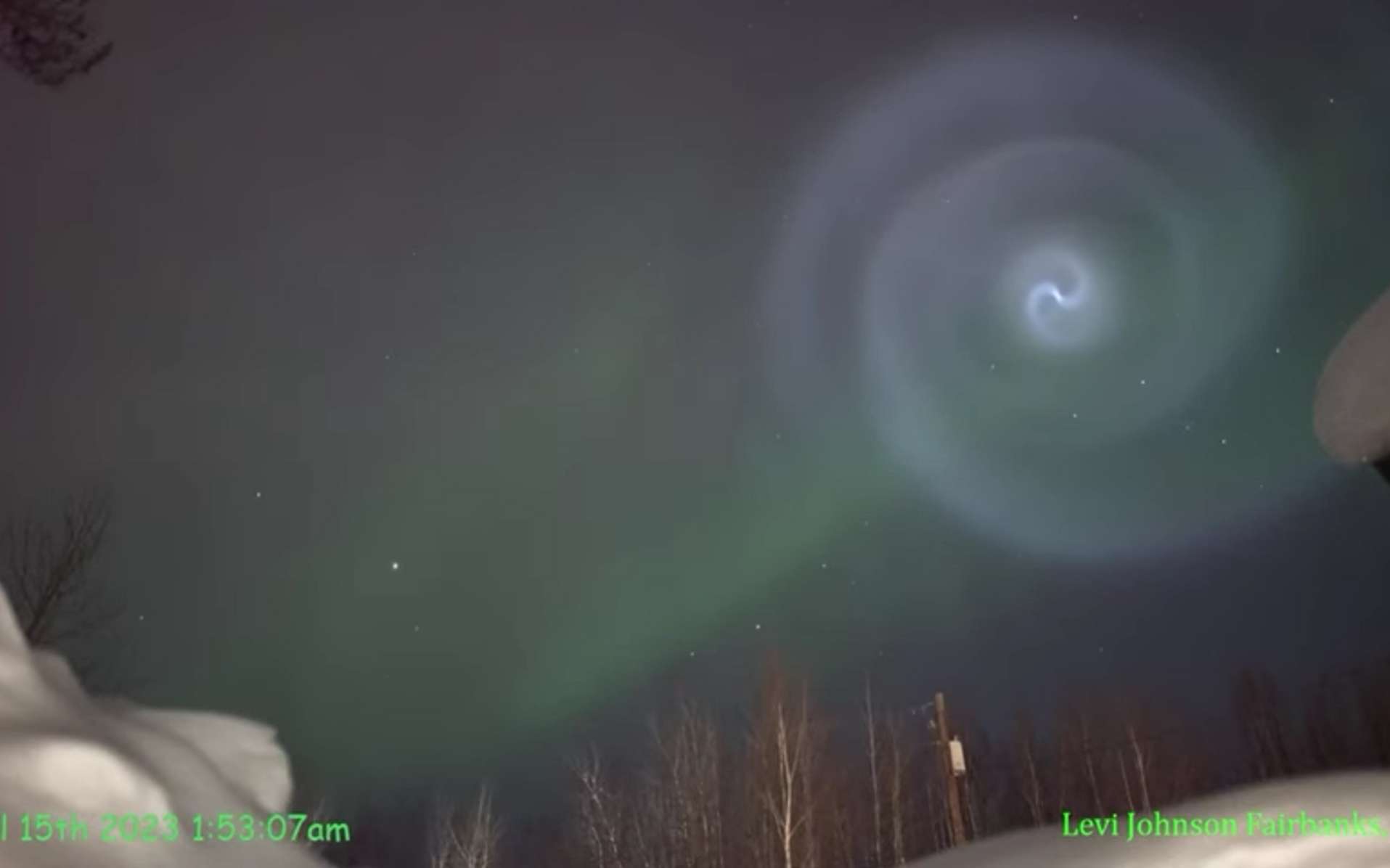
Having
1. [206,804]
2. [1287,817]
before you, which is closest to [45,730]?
[206,804]

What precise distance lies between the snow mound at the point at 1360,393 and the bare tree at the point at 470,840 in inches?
993

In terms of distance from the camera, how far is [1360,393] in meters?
4.84

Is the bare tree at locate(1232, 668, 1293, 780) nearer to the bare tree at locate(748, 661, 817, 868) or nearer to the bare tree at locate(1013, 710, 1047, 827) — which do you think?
the bare tree at locate(1013, 710, 1047, 827)

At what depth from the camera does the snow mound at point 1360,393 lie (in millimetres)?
4695

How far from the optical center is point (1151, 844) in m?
3.22

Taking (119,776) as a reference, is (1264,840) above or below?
below

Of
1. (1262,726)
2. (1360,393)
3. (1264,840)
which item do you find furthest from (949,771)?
(1262,726)

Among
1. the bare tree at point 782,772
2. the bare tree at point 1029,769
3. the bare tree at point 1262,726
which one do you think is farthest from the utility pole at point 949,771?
the bare tree at point 1262,726

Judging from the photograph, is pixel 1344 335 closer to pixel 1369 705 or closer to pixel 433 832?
pixel 433 832

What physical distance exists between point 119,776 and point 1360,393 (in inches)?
237

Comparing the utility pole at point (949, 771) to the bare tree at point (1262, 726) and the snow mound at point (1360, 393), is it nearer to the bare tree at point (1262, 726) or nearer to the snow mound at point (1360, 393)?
the snow mound at point (1360, 393)

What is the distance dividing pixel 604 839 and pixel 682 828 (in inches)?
103

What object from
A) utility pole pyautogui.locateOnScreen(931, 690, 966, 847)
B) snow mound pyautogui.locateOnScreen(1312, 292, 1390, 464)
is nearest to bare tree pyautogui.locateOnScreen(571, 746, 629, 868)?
utility pole pyautogui.locateOnScreen(931, 690, 966, 847)

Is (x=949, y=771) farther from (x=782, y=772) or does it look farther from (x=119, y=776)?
(x=119, y=776)
